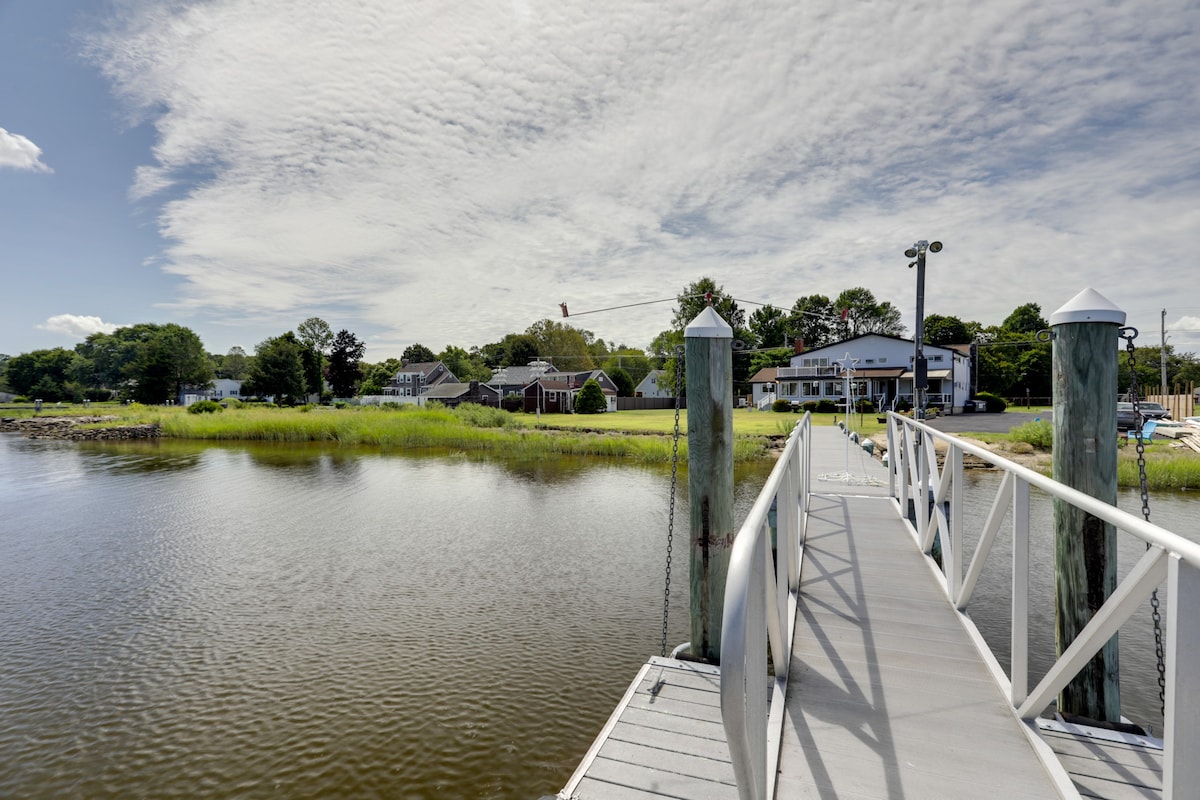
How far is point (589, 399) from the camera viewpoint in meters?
47.5

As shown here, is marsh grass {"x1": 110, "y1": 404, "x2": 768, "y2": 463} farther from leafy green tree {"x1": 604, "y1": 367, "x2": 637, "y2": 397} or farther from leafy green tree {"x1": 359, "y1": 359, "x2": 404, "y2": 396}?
leafy green tree {"x1": 359, "y1": 359, "x2": 404, "y2": 396}

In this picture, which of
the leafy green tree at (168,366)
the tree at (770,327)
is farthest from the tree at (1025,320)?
the leafy green tree at (168,366)

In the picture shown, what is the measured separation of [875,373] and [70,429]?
176ft

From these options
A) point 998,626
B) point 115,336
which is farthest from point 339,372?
point 998,626

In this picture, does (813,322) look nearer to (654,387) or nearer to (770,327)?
(770,327)

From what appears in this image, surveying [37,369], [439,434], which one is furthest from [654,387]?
[37,369]

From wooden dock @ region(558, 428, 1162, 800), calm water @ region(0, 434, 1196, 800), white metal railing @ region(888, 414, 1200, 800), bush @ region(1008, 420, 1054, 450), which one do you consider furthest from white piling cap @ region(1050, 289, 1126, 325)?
bush @ region(1008, 420, 1054, 450)

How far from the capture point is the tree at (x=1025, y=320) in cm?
6700

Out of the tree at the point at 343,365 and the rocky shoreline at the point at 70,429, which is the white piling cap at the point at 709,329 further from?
the tree at the point at 343,365

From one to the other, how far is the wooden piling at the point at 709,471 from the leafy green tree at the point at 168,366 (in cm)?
7656

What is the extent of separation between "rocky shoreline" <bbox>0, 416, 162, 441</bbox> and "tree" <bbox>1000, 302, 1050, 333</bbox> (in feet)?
261

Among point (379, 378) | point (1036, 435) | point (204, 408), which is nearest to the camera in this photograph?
point (1036, 435)

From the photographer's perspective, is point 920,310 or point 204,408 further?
point 204,408

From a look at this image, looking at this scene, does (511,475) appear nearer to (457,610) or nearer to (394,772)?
(457,610)
